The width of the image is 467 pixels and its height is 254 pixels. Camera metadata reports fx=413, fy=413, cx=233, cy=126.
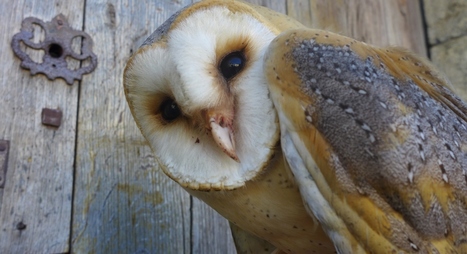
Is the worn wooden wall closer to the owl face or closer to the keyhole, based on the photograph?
the keyhole

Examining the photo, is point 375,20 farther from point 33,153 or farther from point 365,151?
point 33,153

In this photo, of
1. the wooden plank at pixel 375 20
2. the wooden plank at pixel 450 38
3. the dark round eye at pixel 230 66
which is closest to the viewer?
the dark round eye at pixel 230 66

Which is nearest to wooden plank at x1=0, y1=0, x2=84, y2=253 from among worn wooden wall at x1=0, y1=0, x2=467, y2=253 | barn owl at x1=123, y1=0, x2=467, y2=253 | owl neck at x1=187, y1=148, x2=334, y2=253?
worn wooden wall at x1=0, y1=0, x2=467, y2=253

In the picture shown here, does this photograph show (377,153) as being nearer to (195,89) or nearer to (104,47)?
(195,89)

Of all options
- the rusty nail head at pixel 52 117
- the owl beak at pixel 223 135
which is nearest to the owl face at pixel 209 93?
the owl beak at pixel 223 135

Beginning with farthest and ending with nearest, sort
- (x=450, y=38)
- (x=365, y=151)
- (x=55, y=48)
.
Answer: (x=450, y=38)
(x=55, y=48)
(x=365, y=151)

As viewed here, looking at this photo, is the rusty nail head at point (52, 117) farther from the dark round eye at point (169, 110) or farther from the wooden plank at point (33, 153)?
the dark round eye at point (169, 110)

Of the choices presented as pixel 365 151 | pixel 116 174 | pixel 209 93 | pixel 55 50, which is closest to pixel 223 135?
pixel 209 93
